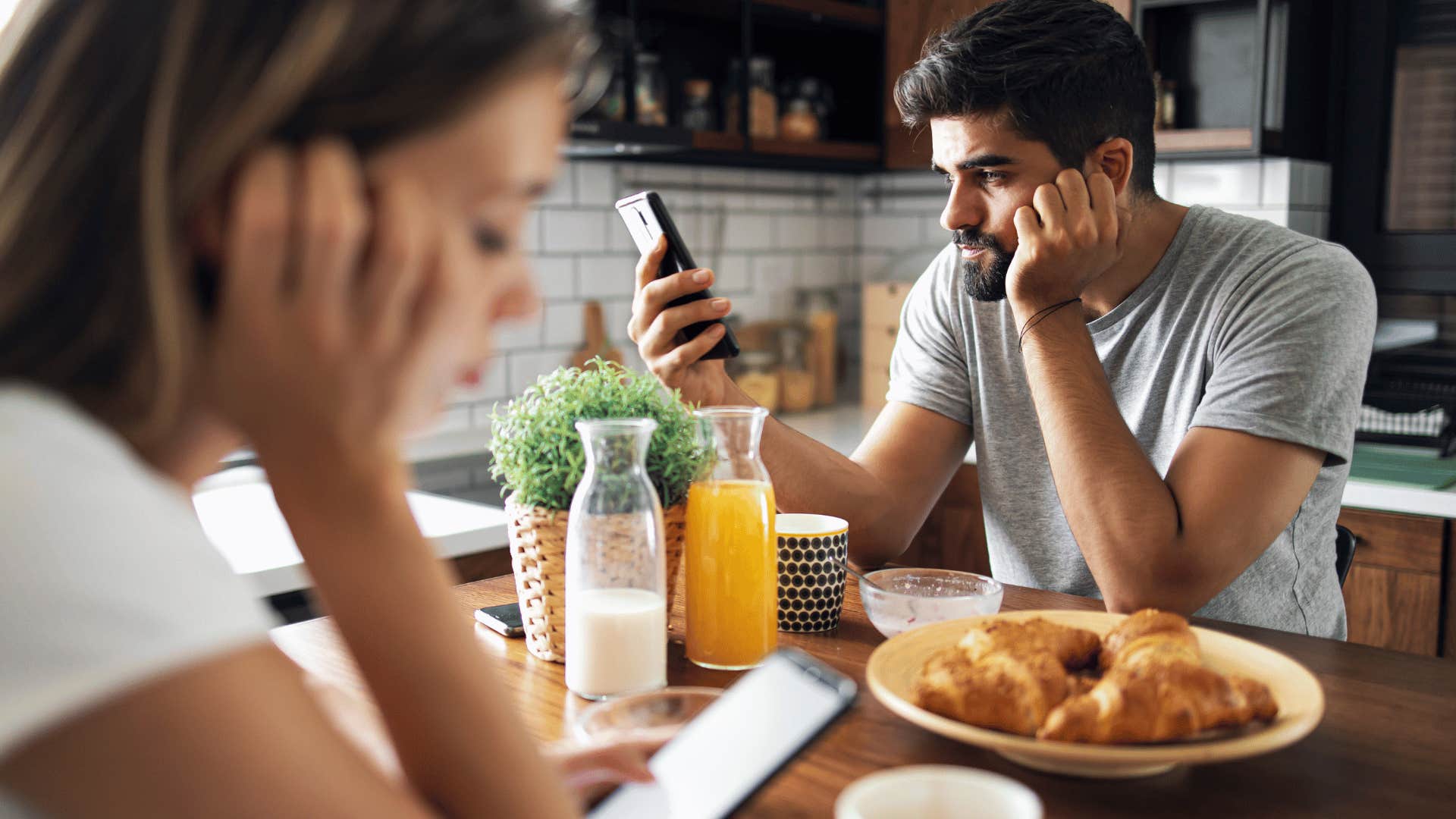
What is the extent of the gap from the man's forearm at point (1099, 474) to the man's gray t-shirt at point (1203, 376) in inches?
5.4

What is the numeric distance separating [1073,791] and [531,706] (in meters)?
0.44

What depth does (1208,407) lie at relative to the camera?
4.91 feet

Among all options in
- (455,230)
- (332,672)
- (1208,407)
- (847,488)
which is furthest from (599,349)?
(455,230)

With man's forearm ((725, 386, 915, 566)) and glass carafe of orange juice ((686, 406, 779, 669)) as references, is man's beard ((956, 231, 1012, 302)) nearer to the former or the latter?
man's forearm ((725, 386, 915, 566))

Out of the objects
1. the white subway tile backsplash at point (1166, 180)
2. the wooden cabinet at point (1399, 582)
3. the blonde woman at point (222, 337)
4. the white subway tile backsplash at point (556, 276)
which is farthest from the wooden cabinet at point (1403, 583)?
the blonde woman at point (222, 337)

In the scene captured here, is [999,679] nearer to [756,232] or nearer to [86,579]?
[86,579]

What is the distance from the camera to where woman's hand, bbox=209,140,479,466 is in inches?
19.4

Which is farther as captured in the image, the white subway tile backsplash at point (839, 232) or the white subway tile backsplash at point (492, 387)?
the white subway tile backsplash at point (839, 232)

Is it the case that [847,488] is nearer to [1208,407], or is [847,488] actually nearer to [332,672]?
[1208,407]

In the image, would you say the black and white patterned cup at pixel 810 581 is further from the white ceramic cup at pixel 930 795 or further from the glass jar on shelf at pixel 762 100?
the glass jar on shelf at pixel 762 100

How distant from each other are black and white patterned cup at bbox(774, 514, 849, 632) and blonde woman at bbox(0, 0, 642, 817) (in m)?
0.62

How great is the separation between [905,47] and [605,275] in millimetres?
1062

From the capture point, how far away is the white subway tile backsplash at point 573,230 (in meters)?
3.00

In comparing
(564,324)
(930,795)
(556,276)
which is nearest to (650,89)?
(556,276)
